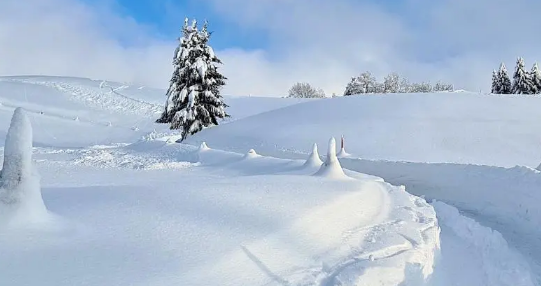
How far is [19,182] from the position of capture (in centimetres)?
392

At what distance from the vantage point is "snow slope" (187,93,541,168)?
1742 cm

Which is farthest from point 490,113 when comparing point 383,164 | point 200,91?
point 200,91

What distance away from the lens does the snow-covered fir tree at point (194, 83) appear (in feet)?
81.6

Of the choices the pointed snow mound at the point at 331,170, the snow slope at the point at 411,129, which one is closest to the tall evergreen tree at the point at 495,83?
the snow slope at the point at 411,129

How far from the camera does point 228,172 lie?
400 inches

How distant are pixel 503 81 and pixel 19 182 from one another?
217ft

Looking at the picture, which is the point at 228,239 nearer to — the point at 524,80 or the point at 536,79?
the point at 524,80

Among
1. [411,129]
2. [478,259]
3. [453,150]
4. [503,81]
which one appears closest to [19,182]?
[478,259]

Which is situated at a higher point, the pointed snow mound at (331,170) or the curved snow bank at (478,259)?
the pointed snow mound at (331,170)

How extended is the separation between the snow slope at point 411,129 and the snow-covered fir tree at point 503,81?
3844cm

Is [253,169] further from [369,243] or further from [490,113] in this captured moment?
[490,113]

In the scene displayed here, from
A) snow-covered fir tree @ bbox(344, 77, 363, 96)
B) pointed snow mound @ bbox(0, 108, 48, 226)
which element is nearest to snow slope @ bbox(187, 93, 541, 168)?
pointed snow mound @ bbox(0, 108, 48, 226)

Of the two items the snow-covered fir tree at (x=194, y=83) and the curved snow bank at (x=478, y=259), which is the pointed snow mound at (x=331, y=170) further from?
the snow-covered fir tree at (x=194, y=83)

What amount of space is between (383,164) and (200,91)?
45.6ft
